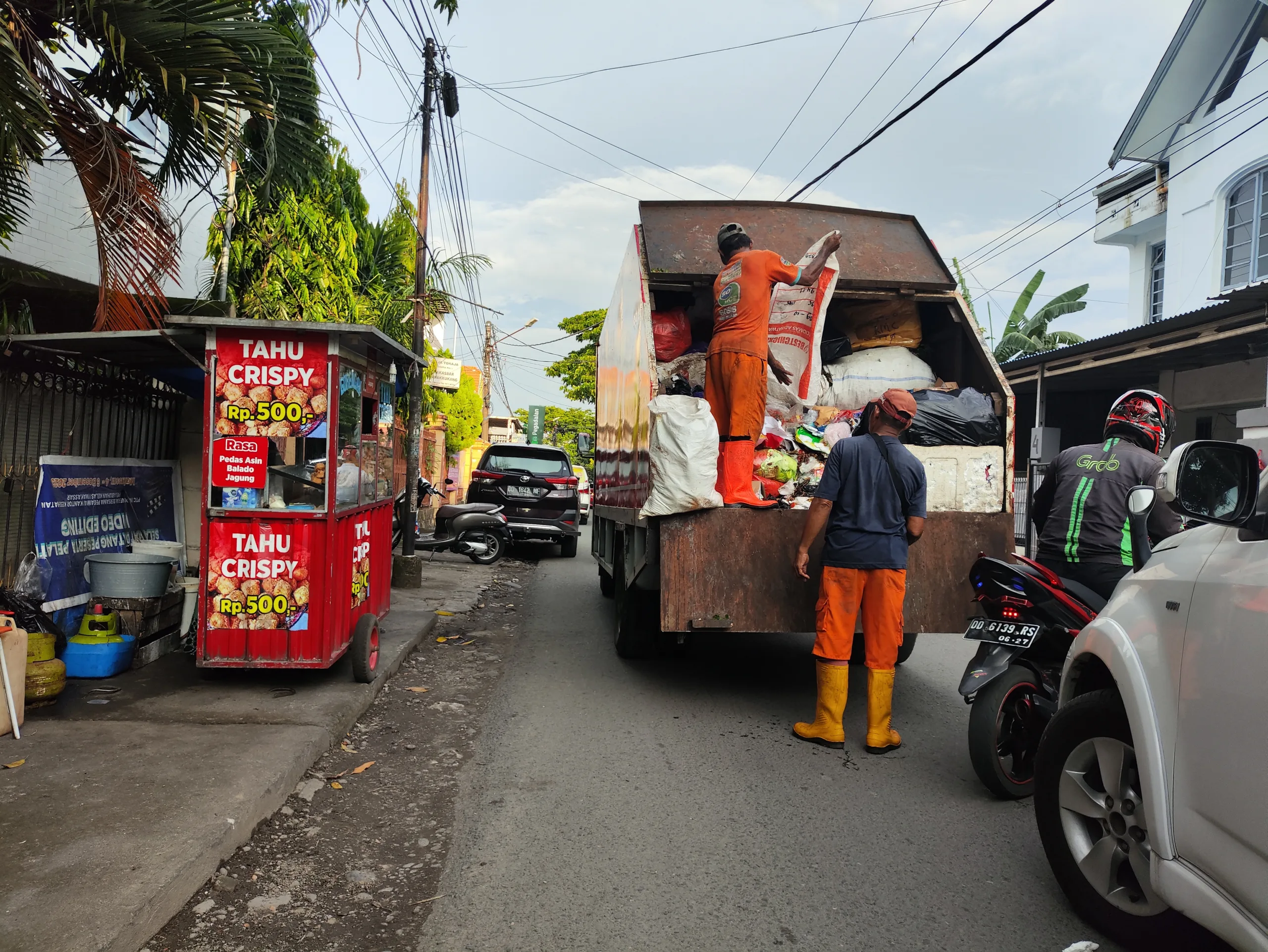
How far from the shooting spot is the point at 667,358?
6758 millimetres

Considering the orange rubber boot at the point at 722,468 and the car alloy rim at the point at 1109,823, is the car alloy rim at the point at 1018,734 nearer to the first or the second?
the car alloy rim at the point at 1109,823

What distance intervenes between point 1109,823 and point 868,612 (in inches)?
83.6

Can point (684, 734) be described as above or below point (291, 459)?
below

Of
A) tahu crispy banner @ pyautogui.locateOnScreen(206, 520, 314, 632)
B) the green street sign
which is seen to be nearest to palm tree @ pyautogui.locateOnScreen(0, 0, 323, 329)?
tahu crispy banner @ pyautogui.locateOnScreen(206, 520, 314, 632)

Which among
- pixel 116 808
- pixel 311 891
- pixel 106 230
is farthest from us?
pixel 106 230

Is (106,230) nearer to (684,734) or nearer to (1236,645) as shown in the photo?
(684,734)

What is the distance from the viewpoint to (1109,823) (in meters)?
2.91

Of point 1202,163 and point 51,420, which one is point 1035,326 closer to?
point 1202,163

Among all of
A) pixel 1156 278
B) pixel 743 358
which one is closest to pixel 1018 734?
pixel 743 358

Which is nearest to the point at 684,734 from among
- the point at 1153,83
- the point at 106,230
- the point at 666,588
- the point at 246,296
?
the point at 666,588

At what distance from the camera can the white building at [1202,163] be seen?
16141 millimetres

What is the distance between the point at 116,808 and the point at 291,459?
2465mm

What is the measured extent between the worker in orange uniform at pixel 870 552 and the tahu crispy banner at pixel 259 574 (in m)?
2.99

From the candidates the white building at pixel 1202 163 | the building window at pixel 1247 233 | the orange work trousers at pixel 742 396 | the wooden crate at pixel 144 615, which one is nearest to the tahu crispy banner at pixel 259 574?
the wooden crate at pixel 144 615
